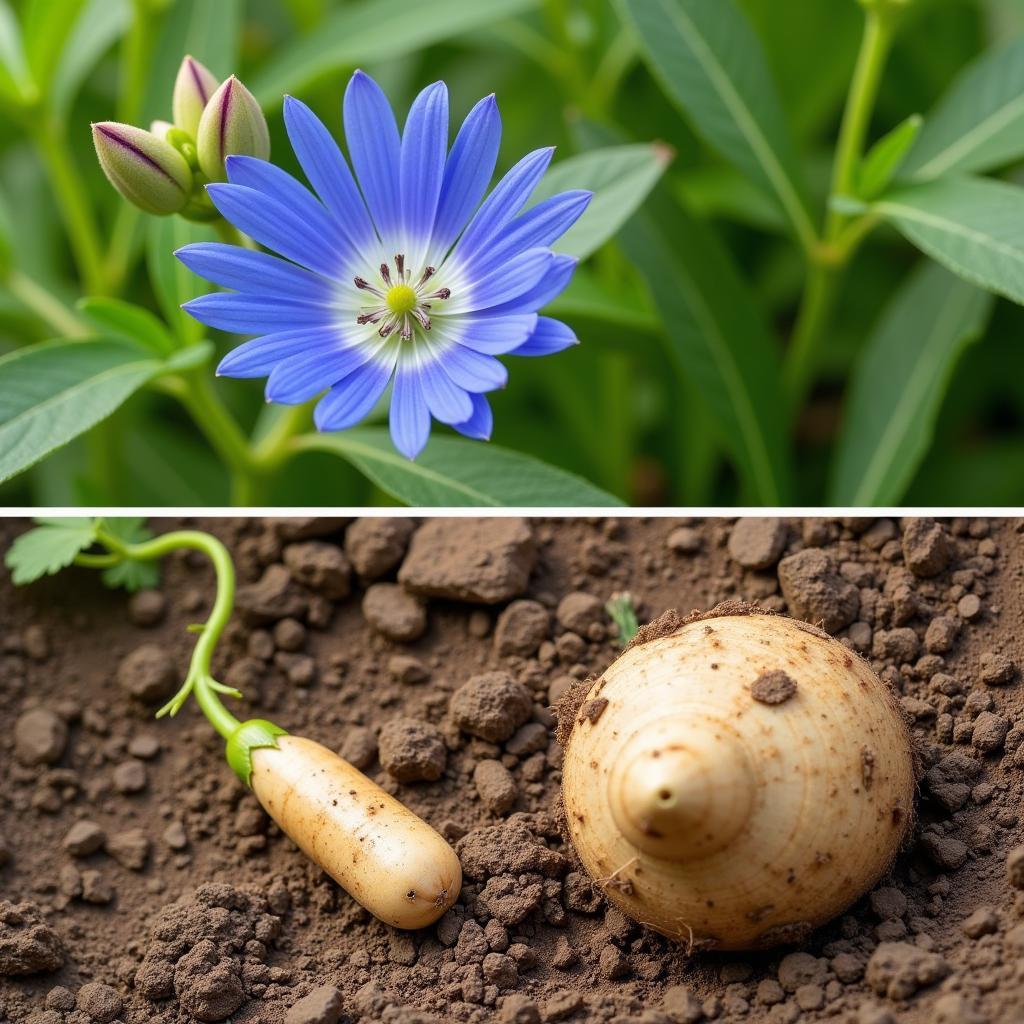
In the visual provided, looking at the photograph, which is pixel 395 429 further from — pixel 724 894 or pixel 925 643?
pixel 925 643

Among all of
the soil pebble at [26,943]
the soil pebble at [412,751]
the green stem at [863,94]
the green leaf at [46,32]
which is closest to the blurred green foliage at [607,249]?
the green leaf at [46,32]

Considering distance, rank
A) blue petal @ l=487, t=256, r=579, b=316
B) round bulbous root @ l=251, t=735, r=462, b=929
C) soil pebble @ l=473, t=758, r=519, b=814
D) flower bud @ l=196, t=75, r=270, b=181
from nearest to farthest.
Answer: blue petal @ l=487, t=256, r=579, b=316 < flower bud @ l=196, t=75, r=270, b=181 < round bulbous root @ l=251, t=735, r=462, b=929 < soil pebble @ l=473, t=758, r=519, b=814

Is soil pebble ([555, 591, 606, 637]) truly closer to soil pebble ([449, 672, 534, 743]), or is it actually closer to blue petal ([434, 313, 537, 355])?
soil pebble ([449, 672, 534, 743])

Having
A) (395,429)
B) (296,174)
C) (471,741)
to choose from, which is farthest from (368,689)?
(296,174)

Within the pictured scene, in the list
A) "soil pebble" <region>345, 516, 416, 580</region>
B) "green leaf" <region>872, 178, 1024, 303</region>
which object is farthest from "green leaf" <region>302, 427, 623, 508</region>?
"green leaf" <region>872, 178, 1024, 303</region>

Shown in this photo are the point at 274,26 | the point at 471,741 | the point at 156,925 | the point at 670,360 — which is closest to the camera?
the point at 156,925

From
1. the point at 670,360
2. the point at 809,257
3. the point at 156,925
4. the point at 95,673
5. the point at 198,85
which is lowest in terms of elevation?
the point at 156,925

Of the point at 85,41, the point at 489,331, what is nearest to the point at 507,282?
the point at 489,331
